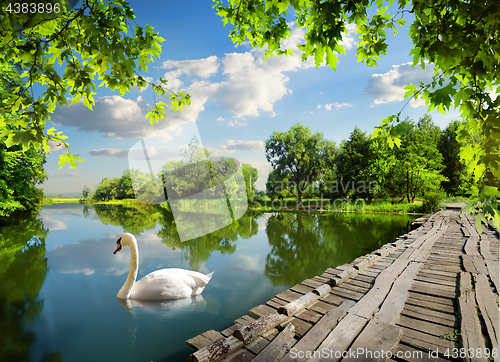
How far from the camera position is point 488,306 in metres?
3.00

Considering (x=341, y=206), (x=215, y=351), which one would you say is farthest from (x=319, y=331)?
(x=341, y=206)

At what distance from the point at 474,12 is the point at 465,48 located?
0.74 ft

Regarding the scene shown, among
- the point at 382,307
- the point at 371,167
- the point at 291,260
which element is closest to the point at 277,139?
the point at 371,167

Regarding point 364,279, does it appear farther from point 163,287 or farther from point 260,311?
point 163,287

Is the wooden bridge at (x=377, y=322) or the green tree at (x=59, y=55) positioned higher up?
the green tree at (x=59, y=55)

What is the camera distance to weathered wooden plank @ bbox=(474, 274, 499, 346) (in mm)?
2479

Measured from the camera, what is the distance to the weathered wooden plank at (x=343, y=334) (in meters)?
2.36

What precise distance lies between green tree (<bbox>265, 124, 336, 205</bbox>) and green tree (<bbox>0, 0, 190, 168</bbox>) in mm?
29595

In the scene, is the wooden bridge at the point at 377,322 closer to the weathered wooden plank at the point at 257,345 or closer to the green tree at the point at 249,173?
the weathered wooden plank at the point at 257,345

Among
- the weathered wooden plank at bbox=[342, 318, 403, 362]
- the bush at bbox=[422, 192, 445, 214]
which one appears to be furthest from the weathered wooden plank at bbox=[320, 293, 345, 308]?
the bush at bbox=[422, 192, 445, 214]

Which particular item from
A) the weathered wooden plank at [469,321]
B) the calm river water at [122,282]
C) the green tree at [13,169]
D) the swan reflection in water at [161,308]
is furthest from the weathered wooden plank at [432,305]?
the green tree at [13,169]

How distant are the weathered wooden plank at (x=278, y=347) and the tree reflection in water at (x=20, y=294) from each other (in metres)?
3.67

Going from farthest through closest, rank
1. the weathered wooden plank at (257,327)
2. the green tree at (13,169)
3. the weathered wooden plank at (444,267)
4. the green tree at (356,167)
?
the green tree at (356,167) < the green tree at (13,169) < the weathered wooden plank at (444,267) < the weathered wooden plank at (257,327)

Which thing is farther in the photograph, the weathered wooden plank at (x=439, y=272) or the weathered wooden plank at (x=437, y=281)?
the weathered wooden plank at (x=439, y=272)
